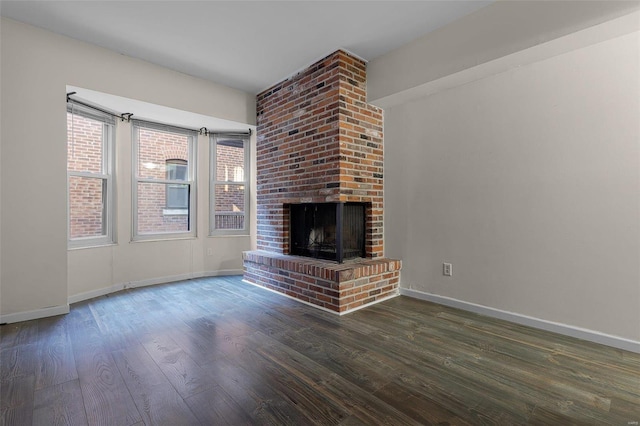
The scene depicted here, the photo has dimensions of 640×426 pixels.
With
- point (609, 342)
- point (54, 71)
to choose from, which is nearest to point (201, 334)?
point (54, 71)

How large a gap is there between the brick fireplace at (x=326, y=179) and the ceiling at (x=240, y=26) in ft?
1.25

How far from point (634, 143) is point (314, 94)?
2.92m

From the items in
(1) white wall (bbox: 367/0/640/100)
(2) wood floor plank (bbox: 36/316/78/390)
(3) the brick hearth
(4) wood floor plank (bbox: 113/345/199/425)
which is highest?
(1) white wall (bbox: 367/0/640/100)

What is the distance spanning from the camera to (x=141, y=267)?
4.09 meters

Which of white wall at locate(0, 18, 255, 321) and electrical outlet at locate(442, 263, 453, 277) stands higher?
white wall at locate(0, 18, 255, 321)

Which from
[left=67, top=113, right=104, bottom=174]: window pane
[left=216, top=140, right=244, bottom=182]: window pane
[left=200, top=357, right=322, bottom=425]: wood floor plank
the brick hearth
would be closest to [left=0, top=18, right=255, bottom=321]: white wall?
[left=67, top=113, right=104, bottom=174]: window pane

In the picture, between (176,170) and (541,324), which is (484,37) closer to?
(541,324)

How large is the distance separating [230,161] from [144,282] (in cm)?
220

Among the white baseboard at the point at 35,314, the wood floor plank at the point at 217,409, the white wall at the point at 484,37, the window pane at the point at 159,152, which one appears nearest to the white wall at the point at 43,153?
the white baseboard at the point at 35,314

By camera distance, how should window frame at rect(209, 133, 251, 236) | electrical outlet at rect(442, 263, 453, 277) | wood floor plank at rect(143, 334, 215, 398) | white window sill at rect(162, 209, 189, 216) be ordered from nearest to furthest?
wood floor plank at rect(143, 334, 215, 398) < electrical outlet at rect(442, 263, 453, 277) < white window sill at rect(162, 209, 189, 216) < window frame at rect(209, 133, 251, 236)

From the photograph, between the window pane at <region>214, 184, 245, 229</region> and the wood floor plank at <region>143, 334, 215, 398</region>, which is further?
→ the window pane at <region>214, 184, 245, 229</region>

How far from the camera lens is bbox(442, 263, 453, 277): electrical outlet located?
3143 mm

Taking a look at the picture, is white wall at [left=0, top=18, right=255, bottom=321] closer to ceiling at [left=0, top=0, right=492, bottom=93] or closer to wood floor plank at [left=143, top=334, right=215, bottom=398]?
ceiling at [left=0, top=0, right=492, bottom=93]

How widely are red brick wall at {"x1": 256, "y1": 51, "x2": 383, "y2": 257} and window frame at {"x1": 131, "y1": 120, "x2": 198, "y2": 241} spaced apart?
1209 mm
